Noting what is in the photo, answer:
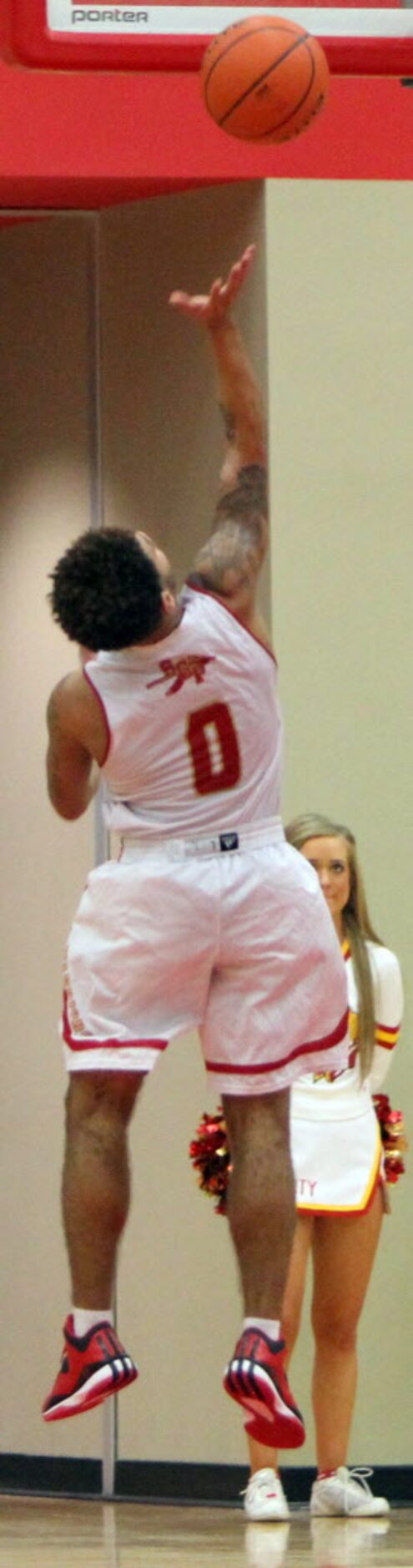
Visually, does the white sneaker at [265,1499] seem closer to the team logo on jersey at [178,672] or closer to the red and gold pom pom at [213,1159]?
the red and gold pom pom at [213,1159]

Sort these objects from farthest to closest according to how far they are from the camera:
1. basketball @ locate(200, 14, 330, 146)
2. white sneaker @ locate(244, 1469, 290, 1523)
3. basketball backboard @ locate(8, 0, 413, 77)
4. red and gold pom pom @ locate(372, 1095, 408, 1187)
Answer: red and gold pom pom @ locate(372, 1095, 408, 1187) < white sneaker @ locate(244, 1469, 290, 1523) < basketball backboard @ locate(8, 0, 413, 77) < basketball @ locate(200, 14, 330, 146)

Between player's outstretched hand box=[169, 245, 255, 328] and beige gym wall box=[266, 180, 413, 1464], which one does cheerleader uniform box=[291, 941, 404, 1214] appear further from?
player's outstretched hand box=[169, 245, 255, 328]

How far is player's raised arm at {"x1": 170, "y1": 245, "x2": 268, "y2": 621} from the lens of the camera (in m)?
5.43

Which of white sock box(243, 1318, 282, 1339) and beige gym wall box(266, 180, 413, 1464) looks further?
beige gym wall box(266, 180, 413, 1464)

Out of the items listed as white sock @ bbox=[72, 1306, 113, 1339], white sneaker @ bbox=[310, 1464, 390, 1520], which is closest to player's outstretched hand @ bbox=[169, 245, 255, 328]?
white sock @ bbox=[72, 1306, 113, 1339]

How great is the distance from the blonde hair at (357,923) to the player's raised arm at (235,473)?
2.18 metres

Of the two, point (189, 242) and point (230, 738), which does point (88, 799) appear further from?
point (189, 242)

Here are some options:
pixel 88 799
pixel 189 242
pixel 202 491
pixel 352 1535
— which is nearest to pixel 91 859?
pixel 202 491

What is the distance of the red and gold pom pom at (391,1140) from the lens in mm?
7793

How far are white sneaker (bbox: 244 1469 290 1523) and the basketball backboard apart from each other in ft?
11.6

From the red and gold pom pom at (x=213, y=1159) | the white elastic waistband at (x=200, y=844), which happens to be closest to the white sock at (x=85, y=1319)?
the white elastic waistband at (x=200, y=844)

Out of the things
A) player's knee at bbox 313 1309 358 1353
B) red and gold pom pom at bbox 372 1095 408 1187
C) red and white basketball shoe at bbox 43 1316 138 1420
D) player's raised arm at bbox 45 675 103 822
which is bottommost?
player's knee at bbox 313 1309 358 1353

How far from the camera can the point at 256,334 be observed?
8.16 metres

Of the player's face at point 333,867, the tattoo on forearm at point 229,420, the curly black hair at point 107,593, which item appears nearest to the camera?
the curly black hair at point 107,593
